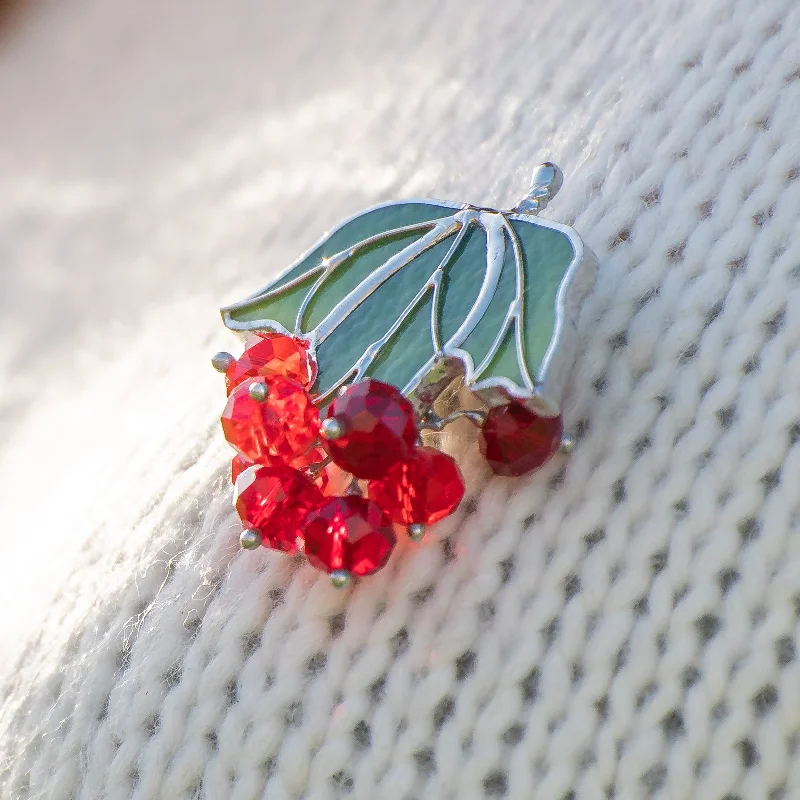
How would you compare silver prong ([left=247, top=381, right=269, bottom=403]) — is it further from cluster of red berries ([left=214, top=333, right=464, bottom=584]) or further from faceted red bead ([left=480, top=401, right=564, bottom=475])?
faceted red bead ([left=480, top=401, right=564, bottom=475])

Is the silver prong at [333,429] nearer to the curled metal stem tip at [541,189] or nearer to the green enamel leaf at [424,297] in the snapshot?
the green enamel leaf at [424,297]

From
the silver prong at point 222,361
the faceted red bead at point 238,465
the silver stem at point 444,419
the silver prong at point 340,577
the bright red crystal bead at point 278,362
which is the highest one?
the silver prong at point 222,361

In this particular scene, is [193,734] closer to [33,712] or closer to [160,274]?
[33,712]

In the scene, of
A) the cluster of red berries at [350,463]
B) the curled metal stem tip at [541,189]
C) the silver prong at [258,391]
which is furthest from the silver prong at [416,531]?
the curled metal stem tip at [541,189]

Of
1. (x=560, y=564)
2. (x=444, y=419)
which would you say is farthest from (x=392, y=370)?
(x=560, y=564)

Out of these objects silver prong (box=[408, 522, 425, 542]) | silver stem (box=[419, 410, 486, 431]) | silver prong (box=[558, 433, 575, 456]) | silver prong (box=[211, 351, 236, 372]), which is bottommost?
silver prong (box=[408, 522, 425, 542])

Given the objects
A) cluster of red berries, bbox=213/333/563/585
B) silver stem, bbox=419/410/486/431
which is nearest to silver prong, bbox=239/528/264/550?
cluster of red berries, bbox=213/333/563/585

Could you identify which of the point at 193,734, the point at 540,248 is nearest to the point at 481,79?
the point at 540,248
